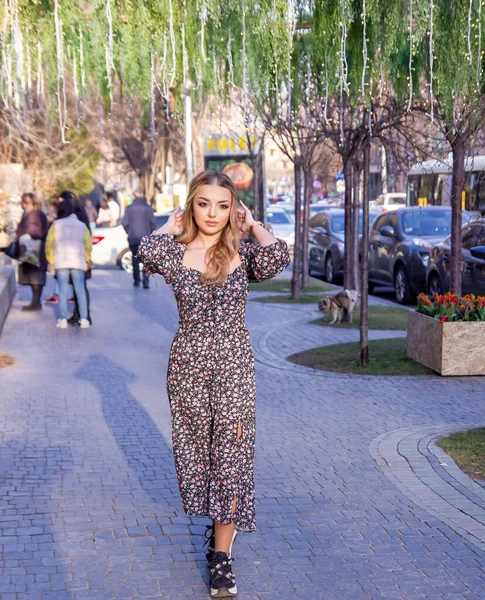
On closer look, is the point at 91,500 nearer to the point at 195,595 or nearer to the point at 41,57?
the point at 195,595

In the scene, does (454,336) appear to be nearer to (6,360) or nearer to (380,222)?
(6,360)

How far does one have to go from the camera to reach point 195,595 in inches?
176

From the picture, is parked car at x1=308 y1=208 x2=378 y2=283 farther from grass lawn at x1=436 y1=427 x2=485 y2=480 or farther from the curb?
grass lawn at x1=436 y1=427 x2=485 y2=480

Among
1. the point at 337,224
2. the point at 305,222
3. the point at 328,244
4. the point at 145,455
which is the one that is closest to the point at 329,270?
the point at 328,244

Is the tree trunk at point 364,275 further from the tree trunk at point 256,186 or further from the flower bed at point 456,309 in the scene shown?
the tree trunk at point 256,186

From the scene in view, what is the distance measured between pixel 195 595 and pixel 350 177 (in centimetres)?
1055

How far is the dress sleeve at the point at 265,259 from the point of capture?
182 inches

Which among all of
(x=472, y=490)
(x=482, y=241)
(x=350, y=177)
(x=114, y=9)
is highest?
(x=114, y=9)

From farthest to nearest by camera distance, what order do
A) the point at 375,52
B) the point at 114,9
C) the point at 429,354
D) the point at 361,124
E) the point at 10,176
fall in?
the point at 10,176
the point at 361,124
the point at 429,354
the point at 375,52
the point at 114,9

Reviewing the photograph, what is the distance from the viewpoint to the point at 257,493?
19.8 ft

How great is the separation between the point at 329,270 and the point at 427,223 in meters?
4.20

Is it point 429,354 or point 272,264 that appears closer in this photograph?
point 272,264

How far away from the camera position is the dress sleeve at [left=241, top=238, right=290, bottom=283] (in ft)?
15.1

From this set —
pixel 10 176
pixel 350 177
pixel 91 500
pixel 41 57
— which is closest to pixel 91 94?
pixel 41 57
